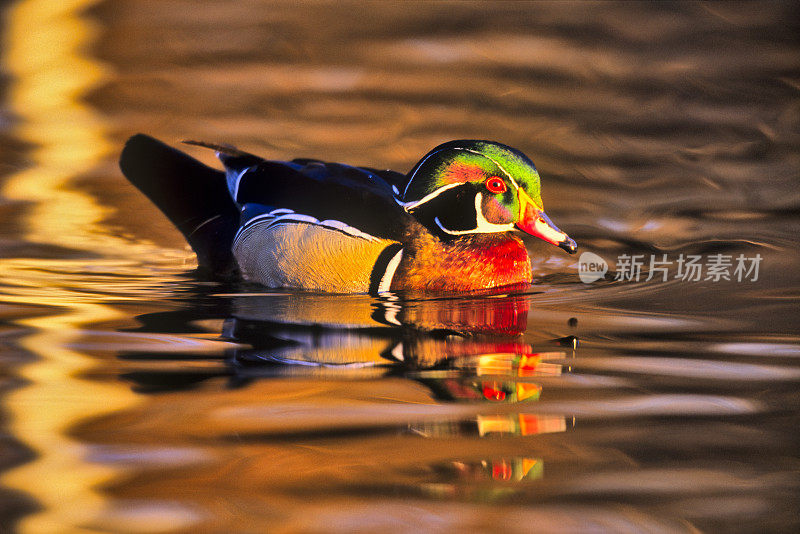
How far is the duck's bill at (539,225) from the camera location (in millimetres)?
3881

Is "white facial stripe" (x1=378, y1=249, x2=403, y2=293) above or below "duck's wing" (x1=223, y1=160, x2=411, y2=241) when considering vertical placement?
below

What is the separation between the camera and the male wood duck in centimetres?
389

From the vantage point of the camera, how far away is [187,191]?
4.64m

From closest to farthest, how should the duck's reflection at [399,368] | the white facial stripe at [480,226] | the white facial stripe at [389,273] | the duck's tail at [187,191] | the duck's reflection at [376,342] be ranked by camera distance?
the duck's reflection at [399,368]
the duck's reflection at [376,342]
the white facial stripe at [389,273]
the white facial stripe at [480,226]
the duck's tail at [187,191]

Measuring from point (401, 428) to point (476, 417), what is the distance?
19 cm

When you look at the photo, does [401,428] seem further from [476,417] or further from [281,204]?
[281,204]

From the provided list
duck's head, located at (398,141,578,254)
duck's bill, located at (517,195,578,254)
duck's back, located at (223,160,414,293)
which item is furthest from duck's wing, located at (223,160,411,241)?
duck's bill, located at (517,195,578,254)

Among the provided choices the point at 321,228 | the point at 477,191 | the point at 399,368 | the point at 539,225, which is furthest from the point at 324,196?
the point at 399,368

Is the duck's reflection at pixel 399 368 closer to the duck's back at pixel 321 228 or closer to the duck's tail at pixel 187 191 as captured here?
the duck's back at pixel 321 228

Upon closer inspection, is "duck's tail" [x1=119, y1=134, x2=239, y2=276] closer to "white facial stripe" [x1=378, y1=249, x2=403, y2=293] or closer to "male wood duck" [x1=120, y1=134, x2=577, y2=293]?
"male wood duck" [x1=120, y1=134, x2=577, y2=293]

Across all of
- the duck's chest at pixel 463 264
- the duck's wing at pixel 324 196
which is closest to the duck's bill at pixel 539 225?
the duck's chest at pixel 463 264

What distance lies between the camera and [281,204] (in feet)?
13.5

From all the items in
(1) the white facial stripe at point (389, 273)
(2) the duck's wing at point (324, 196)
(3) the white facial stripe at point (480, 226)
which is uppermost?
(2) the duck's wing at point (324, 196)

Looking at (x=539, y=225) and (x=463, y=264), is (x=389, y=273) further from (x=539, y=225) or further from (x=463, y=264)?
(x=539, y=225)
